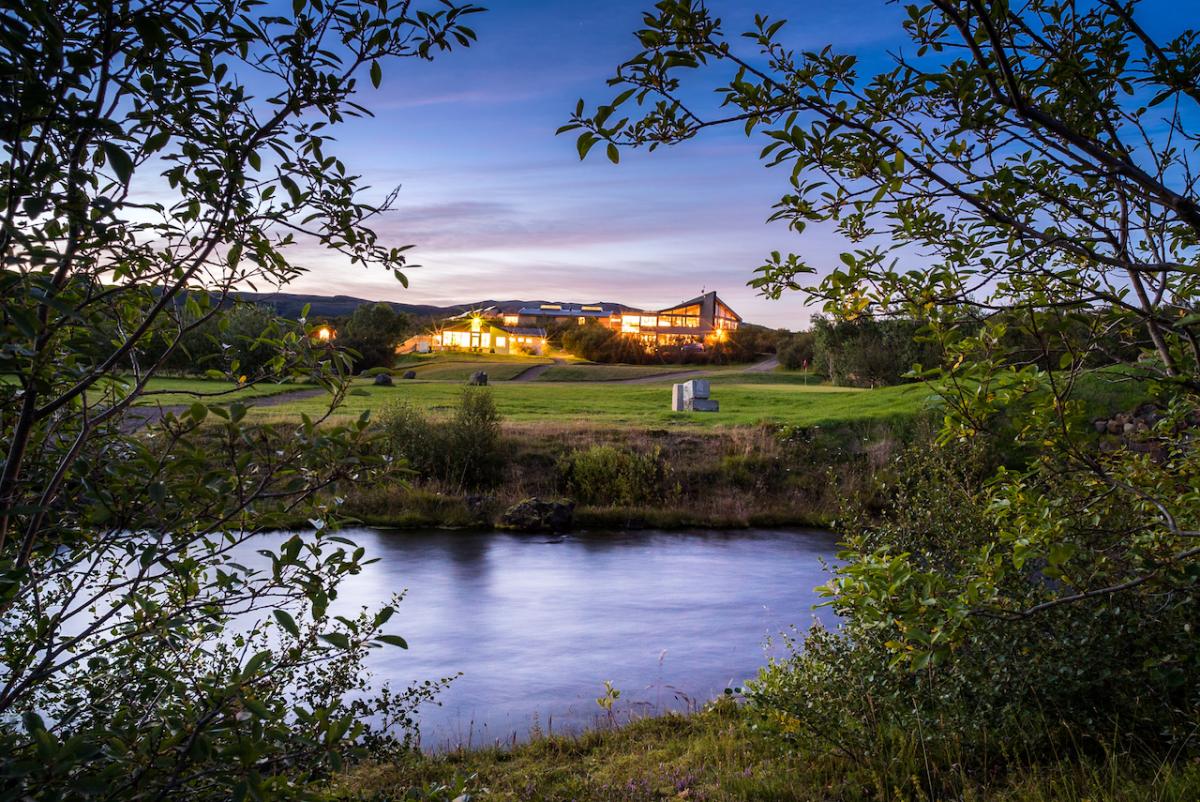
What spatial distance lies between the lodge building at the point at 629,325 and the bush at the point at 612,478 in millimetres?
33448

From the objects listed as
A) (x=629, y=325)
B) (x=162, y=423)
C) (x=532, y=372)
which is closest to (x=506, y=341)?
(x=629, y=325)

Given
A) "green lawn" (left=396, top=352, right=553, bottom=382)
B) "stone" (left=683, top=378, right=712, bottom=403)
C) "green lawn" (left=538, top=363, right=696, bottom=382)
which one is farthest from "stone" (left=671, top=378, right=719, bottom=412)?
"green lawn" (left=538, top=363, right=696, bottom=382)

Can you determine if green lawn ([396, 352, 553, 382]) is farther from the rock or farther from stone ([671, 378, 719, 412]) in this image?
the rock

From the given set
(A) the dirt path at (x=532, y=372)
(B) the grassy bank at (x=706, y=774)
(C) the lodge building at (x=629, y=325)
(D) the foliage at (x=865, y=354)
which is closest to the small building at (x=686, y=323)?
(C) the lodge building at (x=629, y=325)

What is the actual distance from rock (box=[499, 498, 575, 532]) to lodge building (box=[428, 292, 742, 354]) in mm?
35227

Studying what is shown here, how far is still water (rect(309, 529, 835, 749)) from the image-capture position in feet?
29.5

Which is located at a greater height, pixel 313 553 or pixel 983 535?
pixel 313 553

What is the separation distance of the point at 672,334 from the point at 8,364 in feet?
229

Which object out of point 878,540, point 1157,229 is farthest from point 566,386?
point 1157,229

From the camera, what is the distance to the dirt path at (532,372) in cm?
4959

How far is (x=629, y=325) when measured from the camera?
87375mm

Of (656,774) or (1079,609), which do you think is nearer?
(1079,609)

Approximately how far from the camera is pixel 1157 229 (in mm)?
3371

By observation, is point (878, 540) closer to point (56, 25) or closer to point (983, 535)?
point (983, 535)
